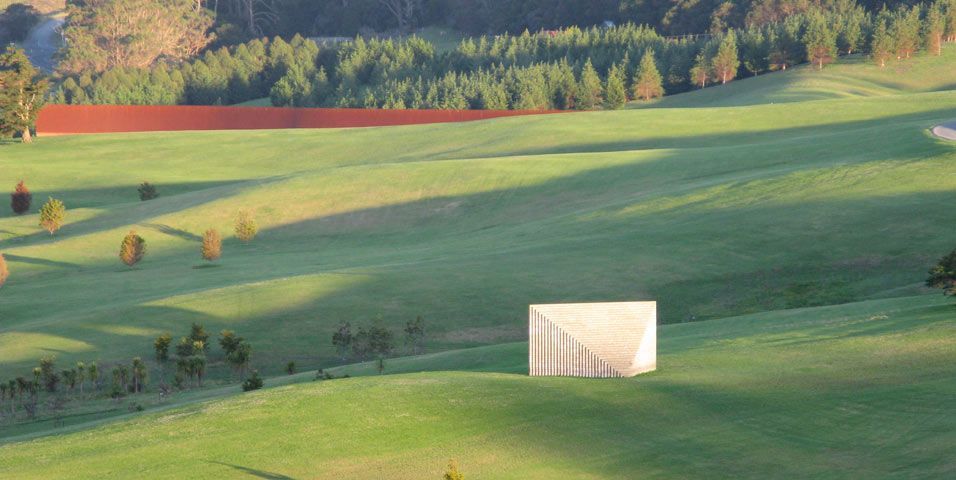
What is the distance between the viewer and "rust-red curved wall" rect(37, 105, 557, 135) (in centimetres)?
10706

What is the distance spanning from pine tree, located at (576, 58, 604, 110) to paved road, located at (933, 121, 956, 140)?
47.7m

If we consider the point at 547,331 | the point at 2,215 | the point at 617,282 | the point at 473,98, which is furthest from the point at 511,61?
the point at 547,331

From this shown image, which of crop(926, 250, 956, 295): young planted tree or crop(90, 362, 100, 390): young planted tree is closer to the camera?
crop(926, 250, 956, 295): young planted tree

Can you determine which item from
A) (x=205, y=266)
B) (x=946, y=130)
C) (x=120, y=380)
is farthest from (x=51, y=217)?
(x=946, y=130)

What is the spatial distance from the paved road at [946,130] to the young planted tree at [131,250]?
3443cm

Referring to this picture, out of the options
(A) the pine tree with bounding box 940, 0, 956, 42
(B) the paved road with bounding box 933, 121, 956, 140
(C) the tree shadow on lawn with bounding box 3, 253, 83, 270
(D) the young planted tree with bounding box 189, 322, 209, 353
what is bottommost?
(C) the tree shadow on lawn with bounding box 3, 253, 83, 270

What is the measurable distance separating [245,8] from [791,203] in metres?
149

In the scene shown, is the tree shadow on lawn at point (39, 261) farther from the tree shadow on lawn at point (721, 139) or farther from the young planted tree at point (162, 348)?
the tree shadow on lawn at point (721, 139)

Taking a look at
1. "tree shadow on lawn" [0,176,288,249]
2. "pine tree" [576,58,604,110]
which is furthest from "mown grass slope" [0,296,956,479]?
"pine tree" [576,58,604,110]

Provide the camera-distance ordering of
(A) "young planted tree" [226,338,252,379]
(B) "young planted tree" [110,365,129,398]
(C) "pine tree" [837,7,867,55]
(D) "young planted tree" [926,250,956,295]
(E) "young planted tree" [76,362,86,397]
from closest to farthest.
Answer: (D) "young planted tree" [926,250,956,295]
(B) "young planted tree" [110,365,129,398]
(E) "young planted tree" [76,362,86,397]
(A) "young planted tree" [226,338,252,379]
(C) "pine tree" [837,7,867,55]

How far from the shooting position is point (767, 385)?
24.6 m

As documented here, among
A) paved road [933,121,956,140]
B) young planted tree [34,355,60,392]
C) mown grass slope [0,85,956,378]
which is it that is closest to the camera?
young planted tree [34,355,60,392]

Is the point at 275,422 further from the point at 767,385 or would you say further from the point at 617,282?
the point at 617,282

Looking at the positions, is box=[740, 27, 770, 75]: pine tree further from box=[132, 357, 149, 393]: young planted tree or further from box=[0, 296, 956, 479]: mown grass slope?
box=[0, 296, 956, 479]: mown grass slope
